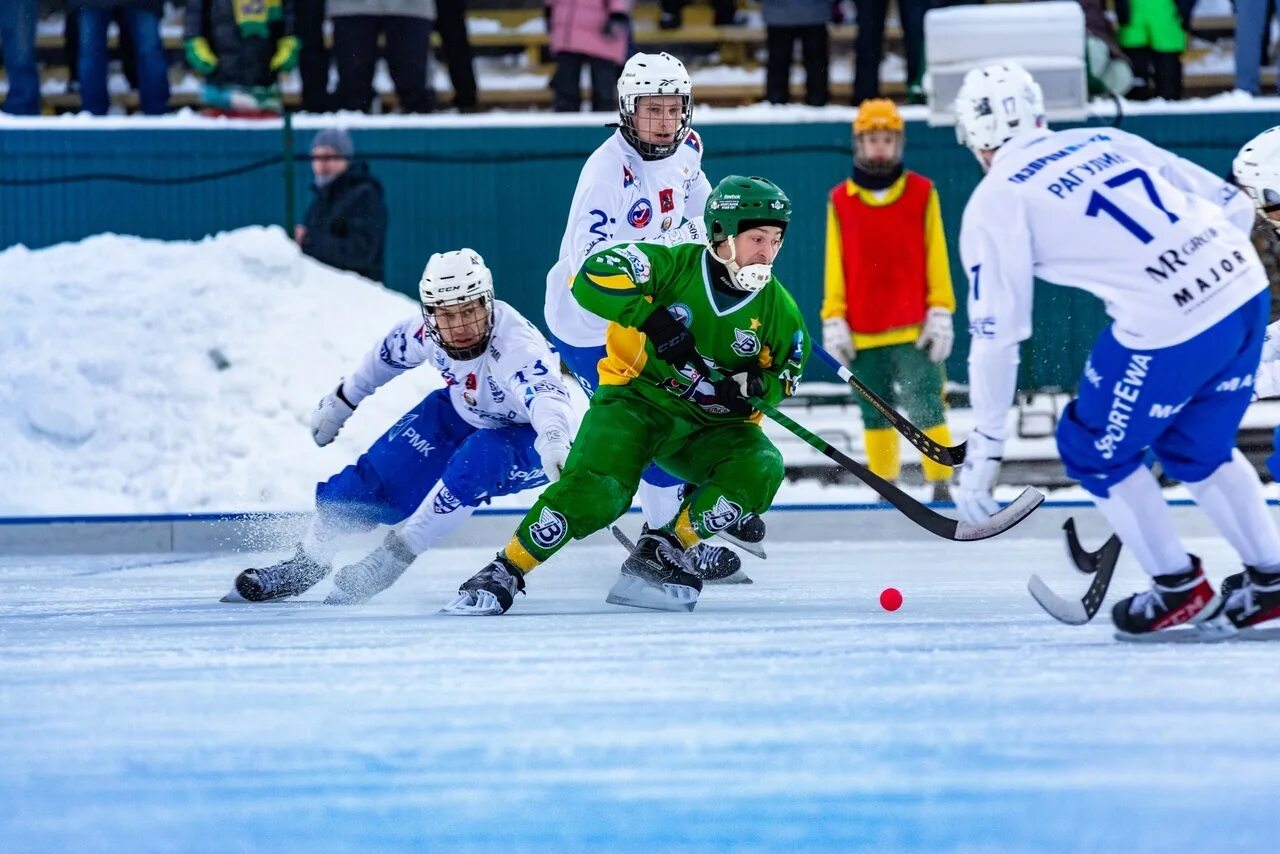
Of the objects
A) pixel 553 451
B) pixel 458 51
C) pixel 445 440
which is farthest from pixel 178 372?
pixel 553 451

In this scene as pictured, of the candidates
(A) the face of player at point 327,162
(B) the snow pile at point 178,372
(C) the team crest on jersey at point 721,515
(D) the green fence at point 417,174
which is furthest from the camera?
(D) the green fence at point 417,174

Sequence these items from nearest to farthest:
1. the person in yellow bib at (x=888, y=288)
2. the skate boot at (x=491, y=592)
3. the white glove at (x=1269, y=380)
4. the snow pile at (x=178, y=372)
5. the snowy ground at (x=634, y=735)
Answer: the snowy ground at (x=634, y=735), the skate boot at (x=491, y=592), the white glove at (x=1269, y=380), the person in yellow bib at (x=888, y=288), the snow pile at (x=178, y=372)

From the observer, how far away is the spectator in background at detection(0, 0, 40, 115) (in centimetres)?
997

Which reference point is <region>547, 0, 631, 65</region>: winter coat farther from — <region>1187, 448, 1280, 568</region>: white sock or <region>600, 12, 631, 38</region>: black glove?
<region>1187, 448, 1280, 568</region>: white sock

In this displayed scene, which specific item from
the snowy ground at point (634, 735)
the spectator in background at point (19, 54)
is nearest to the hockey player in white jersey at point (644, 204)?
the snowy ground at point (634, 735)

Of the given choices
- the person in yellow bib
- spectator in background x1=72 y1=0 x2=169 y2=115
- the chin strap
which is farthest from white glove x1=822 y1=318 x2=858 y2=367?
spectator in background x1=72 y1=0 x2=169 y2=115

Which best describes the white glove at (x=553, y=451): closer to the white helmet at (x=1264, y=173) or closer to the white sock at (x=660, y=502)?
the white sock at (x=660, y=502)

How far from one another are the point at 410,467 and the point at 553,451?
0.68 m

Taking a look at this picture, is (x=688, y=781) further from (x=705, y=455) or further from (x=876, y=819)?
(x=705, y=455)

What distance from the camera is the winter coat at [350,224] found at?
904 centimetres

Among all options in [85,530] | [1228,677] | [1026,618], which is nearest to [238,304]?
[85,530]

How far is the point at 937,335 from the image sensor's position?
292 inches

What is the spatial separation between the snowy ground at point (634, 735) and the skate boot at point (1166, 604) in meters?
0.07

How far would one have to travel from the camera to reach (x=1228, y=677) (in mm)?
3189
